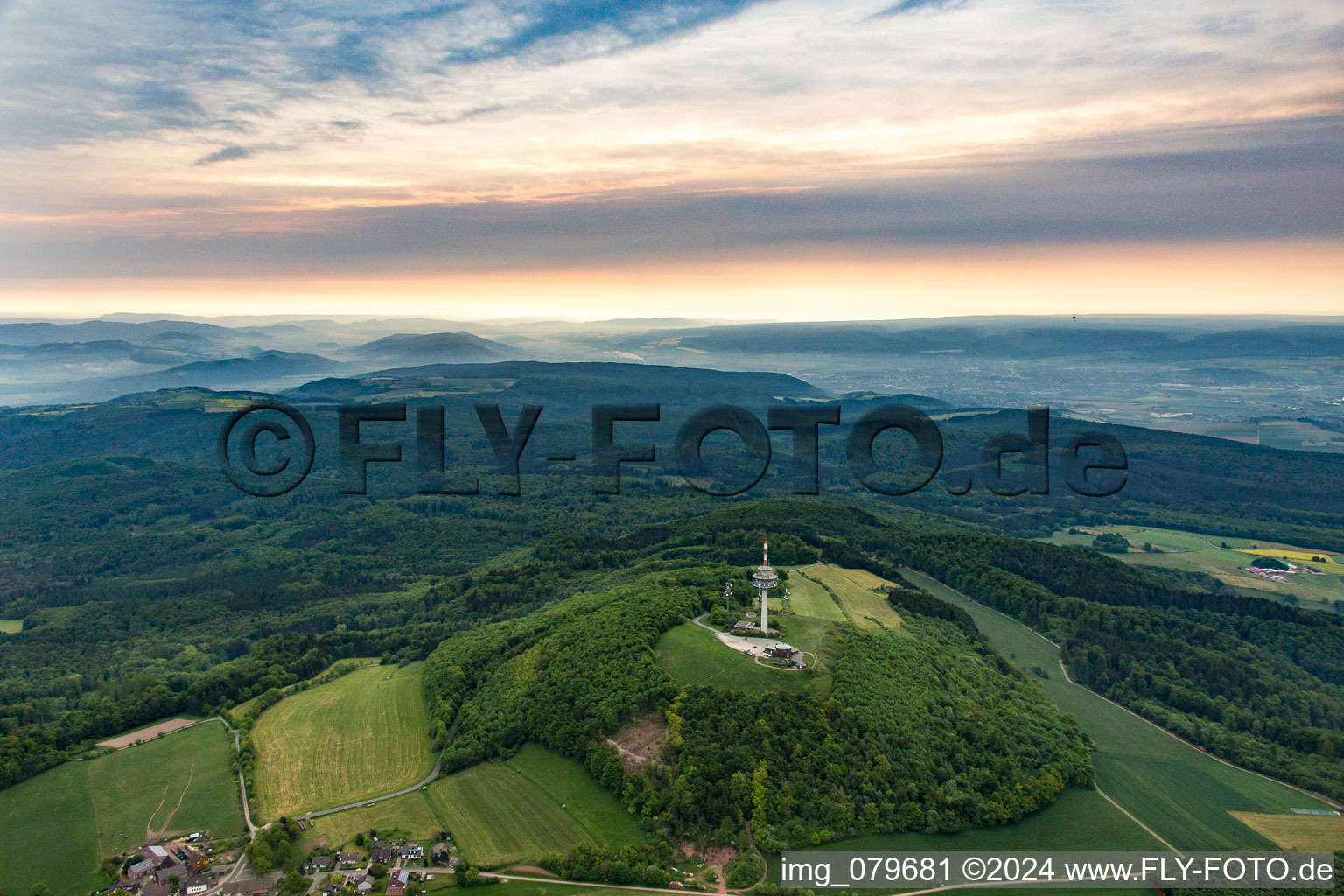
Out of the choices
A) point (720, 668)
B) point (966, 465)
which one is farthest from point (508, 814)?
point (966, 465)

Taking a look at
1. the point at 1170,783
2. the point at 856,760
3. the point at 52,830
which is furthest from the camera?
the point at 1170,783

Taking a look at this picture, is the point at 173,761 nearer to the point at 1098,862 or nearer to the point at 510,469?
the point at 1098,862

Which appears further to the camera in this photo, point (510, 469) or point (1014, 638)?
point (510, 469)

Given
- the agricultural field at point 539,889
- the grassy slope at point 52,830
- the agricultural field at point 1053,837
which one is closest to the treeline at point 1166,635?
the agricultural field at point 1053,837

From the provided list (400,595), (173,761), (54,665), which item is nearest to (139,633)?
(54,665)

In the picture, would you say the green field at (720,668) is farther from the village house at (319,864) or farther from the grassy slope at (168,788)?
the grassy slope at (168,788)

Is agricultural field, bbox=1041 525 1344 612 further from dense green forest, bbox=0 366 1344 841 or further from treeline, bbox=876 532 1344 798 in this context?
treeline, bbox=876 532 1344 798

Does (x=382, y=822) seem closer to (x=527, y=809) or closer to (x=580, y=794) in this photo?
(x=527, y=809)
